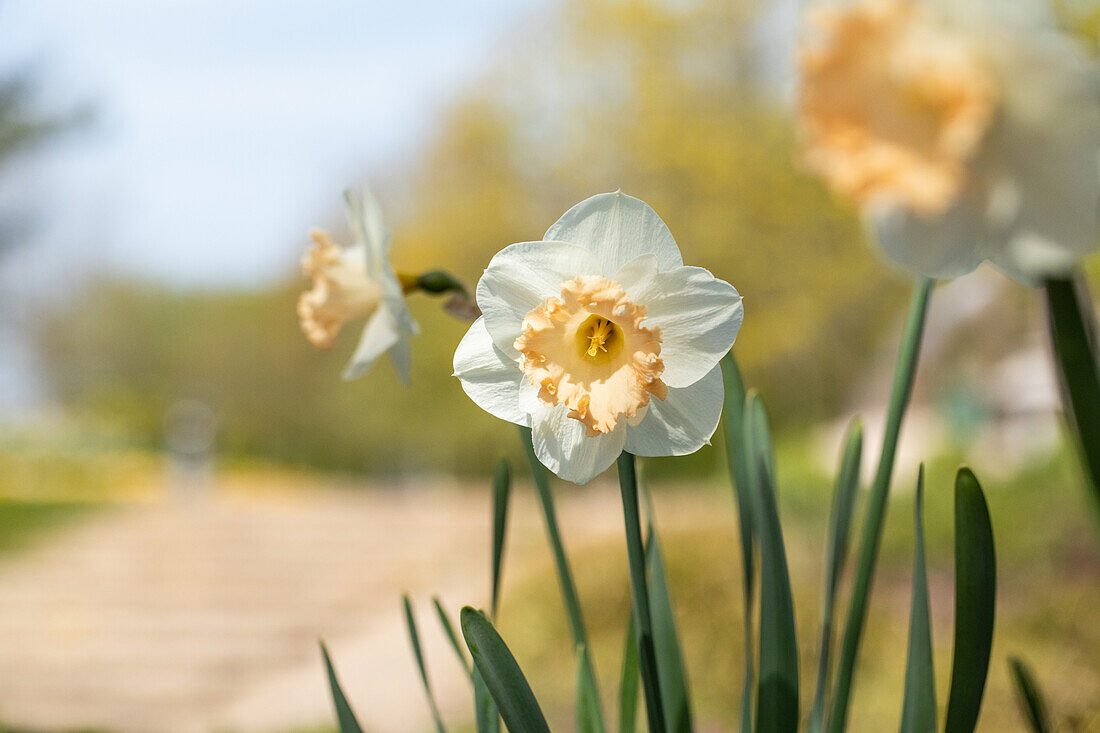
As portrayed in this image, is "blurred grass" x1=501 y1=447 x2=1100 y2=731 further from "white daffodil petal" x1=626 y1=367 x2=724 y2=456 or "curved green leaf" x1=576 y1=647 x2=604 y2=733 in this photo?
"white daffodil petal" x1=626 y1=367 x2=724 y2=456

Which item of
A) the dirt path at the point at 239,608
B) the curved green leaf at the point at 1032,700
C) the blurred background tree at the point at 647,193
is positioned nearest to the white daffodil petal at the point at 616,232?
the curved green leaf at the point at 1032,700

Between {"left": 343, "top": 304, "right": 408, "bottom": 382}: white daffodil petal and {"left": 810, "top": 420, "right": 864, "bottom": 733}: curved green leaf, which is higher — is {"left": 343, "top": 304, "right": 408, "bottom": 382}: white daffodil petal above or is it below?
above

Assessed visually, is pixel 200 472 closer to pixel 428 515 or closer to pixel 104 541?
pixel 104 541

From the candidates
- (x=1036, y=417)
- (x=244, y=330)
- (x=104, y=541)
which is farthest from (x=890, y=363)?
(x=244, y=330)

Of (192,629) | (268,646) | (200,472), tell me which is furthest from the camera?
(200,472)

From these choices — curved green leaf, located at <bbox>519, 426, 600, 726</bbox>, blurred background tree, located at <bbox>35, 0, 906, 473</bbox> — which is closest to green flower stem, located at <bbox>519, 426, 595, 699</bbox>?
curved green leaf, located at <bbox>519, 426, 600, 726</bbox>

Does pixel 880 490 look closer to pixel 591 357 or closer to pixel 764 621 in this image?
pixel 764 621
